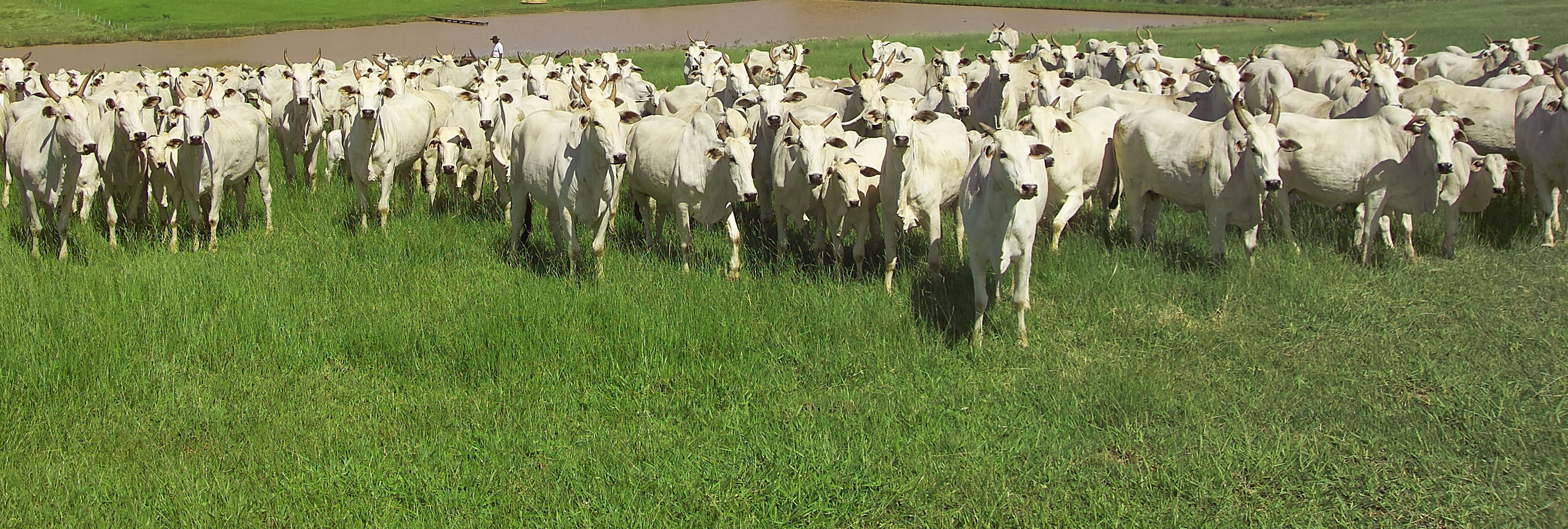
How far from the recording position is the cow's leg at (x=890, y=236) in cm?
948

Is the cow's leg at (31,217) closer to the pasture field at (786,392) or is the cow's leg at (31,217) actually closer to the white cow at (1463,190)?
the pasture field at (786,392)

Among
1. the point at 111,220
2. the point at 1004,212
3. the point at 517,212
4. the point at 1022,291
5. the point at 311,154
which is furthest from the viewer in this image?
the point at 311,154

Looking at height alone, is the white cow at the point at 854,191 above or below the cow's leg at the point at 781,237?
above

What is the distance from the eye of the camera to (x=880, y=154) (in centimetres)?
1039

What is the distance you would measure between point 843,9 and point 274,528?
6609 cm

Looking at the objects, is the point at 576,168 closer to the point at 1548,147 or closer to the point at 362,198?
the point at 362,198

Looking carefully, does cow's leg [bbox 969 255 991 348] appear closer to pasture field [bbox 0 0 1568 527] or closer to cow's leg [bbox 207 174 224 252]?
pasture field [bbox 0 0 1568 527]

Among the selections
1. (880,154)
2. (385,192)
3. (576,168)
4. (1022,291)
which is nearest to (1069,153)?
(880,154)

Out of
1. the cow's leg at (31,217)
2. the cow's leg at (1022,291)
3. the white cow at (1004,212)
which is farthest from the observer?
the cow's leg at (31,217)

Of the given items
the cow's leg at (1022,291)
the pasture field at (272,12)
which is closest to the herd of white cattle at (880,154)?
the cow's leg at (1022,291)

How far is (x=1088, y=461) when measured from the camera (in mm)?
6379

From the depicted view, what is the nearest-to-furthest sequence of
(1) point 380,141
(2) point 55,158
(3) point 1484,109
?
(2) point 55,158 → (3) point 1484,109 → (1) point 380,141

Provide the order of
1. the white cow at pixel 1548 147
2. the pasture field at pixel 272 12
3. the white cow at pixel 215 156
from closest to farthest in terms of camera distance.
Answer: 1. the white cow at pixel 1548 147
2. the white cow at pixel 215 156
3. the pasture field at pixel 272 12

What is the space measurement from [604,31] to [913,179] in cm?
5045
